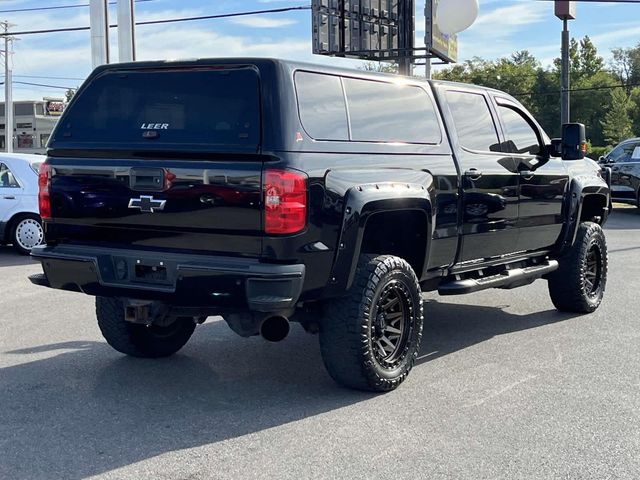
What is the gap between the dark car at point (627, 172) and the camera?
19.7 meters

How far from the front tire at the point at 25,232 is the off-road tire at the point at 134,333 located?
23.3 ft

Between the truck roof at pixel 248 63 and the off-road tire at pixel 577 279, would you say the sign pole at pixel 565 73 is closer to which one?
the off-road tire at pixel 577 279

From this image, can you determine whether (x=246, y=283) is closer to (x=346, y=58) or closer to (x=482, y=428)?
(x=482, y=428)

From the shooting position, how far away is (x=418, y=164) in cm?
571

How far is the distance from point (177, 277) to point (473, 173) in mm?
2539

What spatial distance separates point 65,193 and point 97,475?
195 cm

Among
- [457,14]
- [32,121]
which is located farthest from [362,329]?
[32,121]

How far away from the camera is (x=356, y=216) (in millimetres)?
5043

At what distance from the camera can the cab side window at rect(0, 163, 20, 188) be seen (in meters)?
12.6

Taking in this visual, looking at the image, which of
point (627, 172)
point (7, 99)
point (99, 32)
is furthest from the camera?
point (7, 99)

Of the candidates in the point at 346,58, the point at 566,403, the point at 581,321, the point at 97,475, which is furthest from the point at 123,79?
the point at 346,58

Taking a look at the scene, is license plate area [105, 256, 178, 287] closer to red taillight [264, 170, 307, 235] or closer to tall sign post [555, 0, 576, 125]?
red taillight [264, 170, 307, 235]

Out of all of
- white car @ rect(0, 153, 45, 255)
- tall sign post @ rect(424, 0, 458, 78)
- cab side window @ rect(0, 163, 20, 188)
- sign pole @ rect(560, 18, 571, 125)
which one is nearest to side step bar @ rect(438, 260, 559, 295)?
white car @ rect(0, 153, 45, 255)

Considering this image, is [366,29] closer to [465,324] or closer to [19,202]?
[19,202]
